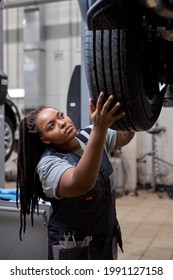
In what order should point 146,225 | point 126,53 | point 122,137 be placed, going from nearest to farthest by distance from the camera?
point 126,53, point 122,137, point 146,225

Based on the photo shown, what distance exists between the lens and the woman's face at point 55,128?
129 centimetres

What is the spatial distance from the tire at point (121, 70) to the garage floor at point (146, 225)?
1.79 metres

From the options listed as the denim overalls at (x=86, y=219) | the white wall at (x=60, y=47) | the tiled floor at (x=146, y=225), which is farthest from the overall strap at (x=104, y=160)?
the white wall at (x=60, y=47)

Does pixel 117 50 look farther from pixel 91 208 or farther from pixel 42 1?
pixel 42 1

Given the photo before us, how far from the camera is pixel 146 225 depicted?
12.1 feet

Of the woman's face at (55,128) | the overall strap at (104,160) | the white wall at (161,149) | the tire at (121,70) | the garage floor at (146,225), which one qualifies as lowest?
the garage floor at (146,225)

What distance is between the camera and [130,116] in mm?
1231

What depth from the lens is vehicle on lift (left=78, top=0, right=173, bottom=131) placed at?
1.04 meters

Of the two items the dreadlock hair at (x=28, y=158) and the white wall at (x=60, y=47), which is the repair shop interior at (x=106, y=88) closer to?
the white wall at (x=60, y=47)

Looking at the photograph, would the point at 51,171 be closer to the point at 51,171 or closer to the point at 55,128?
the point at 51,171

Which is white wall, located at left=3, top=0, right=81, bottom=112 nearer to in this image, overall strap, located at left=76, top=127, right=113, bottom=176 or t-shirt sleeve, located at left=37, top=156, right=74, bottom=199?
overall strap, located at left=76, top=127, right=113, bottom=176

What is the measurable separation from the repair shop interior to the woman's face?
0.46ft

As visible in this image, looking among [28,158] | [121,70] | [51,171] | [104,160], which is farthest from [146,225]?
[121,70]

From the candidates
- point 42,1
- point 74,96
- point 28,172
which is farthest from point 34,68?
point 28,172
